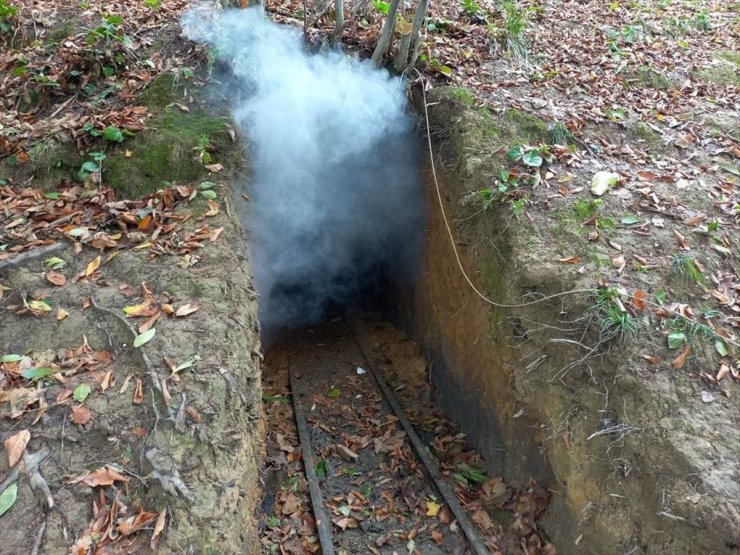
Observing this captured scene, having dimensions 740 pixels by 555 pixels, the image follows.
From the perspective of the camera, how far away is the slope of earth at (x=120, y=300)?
11.7 feet

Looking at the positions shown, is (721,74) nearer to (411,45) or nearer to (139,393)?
(411,45)

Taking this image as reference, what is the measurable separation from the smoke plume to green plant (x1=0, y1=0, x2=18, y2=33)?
242cm

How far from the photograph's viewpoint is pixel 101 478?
3576mm

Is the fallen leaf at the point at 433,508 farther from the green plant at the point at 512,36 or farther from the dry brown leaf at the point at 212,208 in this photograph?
the green plant at the point at 512,36

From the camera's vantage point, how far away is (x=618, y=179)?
239 inches

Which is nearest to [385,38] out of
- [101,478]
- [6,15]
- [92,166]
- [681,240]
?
[92,166]

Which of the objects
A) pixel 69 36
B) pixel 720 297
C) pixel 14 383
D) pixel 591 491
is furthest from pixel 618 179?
pixel 69 36

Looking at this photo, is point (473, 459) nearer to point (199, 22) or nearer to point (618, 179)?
point (618, 179)

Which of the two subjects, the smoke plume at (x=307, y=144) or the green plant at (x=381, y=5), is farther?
the green plant at (x=381, y=5)

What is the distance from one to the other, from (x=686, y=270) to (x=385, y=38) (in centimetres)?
463

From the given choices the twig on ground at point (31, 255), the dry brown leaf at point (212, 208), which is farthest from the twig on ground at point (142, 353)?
the dry brown leaf at point (212, 208)

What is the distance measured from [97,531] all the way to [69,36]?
6567mm

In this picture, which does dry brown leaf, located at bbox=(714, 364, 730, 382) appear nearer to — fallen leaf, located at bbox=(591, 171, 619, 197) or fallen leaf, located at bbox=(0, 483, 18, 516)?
fallen leaf, located at bbox=(591, 171, 619, 197)

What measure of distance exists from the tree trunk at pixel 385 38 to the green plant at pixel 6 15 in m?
5.01
